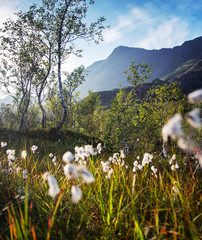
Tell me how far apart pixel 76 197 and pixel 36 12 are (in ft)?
50.9

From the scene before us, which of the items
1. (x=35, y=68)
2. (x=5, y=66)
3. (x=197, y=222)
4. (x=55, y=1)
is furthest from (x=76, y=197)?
(x=5, y=66)

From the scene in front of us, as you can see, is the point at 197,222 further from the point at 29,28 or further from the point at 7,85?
the point at 7,85

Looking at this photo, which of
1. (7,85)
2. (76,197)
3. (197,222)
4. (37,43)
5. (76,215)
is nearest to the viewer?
(76,197)

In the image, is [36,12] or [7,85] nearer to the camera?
[36,12]

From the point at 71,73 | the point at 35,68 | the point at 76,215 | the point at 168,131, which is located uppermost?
the point at 35,68

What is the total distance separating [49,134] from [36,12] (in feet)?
35.8

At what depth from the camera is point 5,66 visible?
18.2 meters

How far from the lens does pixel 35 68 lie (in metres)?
16.3

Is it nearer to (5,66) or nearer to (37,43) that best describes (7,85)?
(5,66)

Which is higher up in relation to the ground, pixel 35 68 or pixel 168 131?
pixel 35 68

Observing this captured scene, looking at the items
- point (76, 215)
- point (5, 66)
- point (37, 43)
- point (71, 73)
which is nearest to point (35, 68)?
point (37, 43)

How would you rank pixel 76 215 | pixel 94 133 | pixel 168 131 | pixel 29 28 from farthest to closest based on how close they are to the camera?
pixel 94 133 → pixel 29 28 → pixel 76 215 → pixel 168 131

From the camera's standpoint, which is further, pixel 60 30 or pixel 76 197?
pixel 60 30

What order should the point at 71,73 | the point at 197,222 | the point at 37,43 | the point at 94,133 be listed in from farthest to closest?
the point at 71,73 → the point at 94,133 → the point at 37,43 → the point at 197,222
